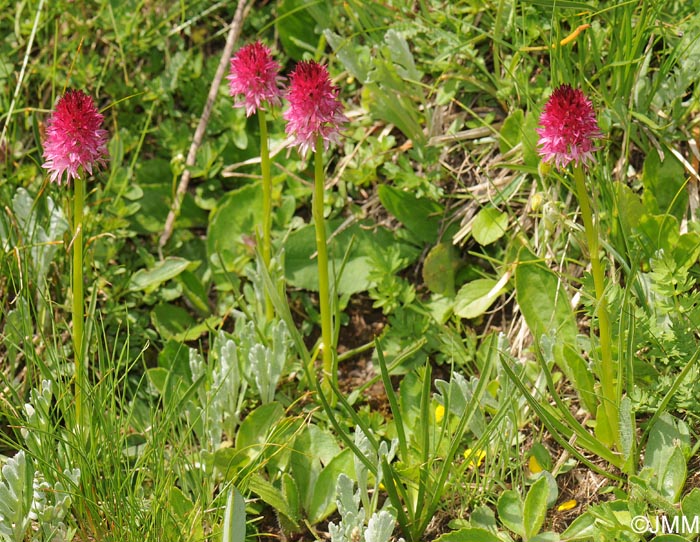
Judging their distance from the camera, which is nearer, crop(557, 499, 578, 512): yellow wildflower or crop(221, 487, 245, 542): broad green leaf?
crop(221, 487, 245, 542): broad green leaf

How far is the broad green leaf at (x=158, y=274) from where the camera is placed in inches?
130

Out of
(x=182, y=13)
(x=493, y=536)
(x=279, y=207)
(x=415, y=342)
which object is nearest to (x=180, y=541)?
(x=493, y=536)

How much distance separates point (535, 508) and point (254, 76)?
148cm

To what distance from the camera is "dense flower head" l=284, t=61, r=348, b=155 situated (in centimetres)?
243

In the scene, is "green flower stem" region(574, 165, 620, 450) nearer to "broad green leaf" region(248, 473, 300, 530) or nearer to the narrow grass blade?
the narrow grass blade

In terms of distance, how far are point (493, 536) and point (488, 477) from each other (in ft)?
0.68

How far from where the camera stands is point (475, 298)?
10.1 ft

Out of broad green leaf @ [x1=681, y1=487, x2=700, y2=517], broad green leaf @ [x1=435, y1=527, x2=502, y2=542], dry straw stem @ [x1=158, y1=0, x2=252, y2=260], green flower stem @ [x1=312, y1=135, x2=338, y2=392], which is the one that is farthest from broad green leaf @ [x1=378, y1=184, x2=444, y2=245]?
broad green leaf @ [x1=681, y1=487, x2=700, y2=517]

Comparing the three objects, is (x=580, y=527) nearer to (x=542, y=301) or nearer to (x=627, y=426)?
(x=627, y=426)

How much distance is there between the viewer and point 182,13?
3.79m

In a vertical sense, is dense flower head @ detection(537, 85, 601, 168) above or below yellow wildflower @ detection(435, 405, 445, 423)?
above

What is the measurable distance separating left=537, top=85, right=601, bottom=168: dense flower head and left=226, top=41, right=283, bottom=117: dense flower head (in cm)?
92

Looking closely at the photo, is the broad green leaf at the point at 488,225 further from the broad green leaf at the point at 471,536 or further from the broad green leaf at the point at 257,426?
the broad green leaf at the point at 471,536

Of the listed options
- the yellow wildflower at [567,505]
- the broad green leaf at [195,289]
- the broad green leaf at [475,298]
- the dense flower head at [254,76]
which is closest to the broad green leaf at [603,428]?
the yellow wildflower at [567,505]
